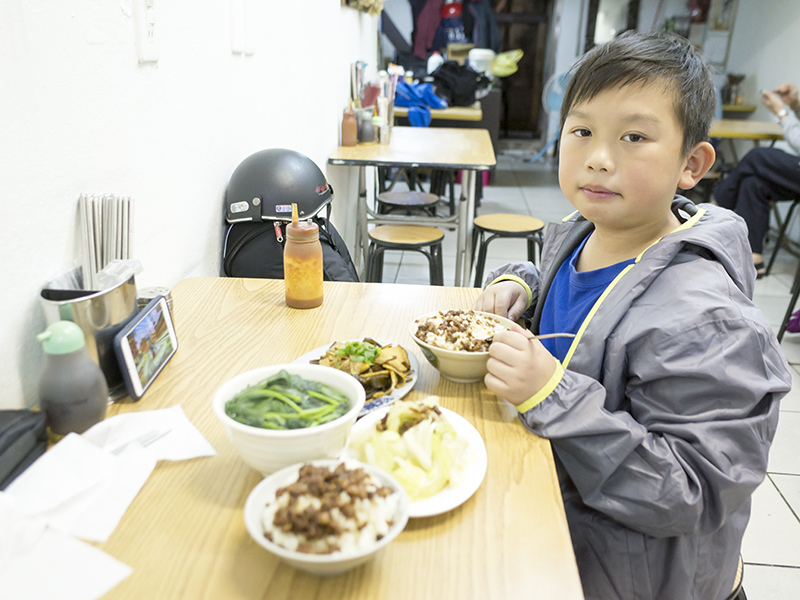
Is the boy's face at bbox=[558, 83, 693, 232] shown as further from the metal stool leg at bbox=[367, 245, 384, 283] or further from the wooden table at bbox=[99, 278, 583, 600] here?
the metal stool leg at bbox=[367, 245, 384, 283]

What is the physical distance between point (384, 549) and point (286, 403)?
0.22 m

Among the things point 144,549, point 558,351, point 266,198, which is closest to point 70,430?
point 144,549

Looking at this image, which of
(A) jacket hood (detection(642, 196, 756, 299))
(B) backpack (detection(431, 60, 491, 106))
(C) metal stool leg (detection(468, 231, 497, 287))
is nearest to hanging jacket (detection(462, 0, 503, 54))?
(B) backpack (detection(431, 60, 491, 106))

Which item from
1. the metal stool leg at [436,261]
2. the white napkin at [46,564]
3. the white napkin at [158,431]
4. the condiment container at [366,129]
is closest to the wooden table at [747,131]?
the condiment container at [366,129]

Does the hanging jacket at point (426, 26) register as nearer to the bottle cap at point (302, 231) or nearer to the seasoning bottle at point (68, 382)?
the bottle cap at point (302, 231)

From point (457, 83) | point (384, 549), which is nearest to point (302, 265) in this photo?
point (384, 549)

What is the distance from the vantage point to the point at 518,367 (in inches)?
36.7

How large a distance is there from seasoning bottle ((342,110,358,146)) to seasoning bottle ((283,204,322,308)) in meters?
2.40

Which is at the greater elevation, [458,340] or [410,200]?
[458,340]

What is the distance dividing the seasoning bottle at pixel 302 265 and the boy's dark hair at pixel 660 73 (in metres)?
0.62

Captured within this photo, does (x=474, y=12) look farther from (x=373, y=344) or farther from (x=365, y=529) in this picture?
(x=365, y=529)

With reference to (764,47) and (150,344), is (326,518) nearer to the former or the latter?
(150,344)

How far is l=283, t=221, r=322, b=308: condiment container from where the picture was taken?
137 cm

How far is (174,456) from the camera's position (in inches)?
33.2
